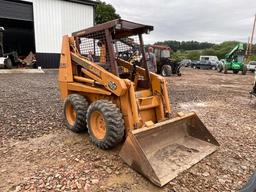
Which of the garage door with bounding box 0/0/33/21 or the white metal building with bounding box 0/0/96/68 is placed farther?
the white metal building with bounding box 0/0/96/68

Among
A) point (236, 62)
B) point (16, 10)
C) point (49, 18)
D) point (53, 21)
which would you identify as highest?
point (16, 10)

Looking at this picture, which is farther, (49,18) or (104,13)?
(104,13)

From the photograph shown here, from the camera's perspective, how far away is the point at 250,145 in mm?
4445

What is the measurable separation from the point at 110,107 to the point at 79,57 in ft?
4.31

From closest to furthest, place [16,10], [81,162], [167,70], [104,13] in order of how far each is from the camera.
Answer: [81,162]
[16,10]
[167,70]
[104,13]

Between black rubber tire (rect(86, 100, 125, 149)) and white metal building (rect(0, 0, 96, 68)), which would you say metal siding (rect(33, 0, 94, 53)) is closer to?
white metal building (rect(0, 0, 96, 68))

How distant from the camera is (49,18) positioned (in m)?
18.5

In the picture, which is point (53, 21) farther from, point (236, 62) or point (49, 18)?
point (236, 62)

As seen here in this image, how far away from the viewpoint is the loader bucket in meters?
3.15

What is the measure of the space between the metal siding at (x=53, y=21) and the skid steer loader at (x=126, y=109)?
48.7ft

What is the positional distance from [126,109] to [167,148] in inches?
33.7

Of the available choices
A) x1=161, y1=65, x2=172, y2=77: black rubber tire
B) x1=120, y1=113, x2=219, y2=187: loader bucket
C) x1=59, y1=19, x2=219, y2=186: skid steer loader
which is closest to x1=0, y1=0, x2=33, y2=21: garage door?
x1=161, y1=65, x2=172, y2=77: black rubber tire

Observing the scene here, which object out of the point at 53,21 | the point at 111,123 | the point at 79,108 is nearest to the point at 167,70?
the point at 53,21

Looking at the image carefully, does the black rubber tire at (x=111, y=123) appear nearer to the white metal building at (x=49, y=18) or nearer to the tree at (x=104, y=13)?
the white metal building at (x=49, y=18)
